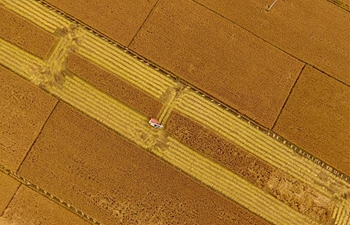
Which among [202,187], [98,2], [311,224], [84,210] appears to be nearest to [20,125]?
[84,210]

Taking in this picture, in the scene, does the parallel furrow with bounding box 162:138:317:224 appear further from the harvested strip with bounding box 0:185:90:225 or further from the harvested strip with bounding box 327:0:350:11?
the harvested strip with bounding box 327:0:350:11

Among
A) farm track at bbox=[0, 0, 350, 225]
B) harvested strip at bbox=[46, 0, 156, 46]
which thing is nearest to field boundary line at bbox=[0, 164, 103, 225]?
farm track at bbox=[0, 0, 350, 225]

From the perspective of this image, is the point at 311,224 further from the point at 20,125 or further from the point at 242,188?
the point at 20,125

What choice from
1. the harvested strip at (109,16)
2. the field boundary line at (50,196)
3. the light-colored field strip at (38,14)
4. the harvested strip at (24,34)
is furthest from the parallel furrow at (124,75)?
the field boundary line at (50,196)

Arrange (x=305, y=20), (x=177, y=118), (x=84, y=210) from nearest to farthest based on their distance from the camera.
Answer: (x=84, y=210)
(x=177, y=118)
(x=305, y=20)

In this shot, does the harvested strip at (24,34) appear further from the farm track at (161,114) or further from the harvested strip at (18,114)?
the harvested strip at (18,114)

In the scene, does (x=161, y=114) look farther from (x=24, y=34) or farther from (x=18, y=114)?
(x=24, y=34)
